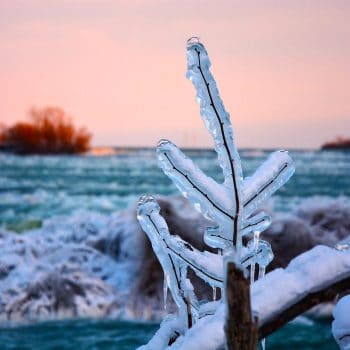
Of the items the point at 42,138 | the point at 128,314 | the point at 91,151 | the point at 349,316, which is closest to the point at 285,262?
the point at 128,314

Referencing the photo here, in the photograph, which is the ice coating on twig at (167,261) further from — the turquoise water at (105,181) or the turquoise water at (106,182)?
the turquoise water at (105,181)

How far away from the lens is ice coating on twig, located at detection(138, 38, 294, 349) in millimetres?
544

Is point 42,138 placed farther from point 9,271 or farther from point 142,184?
point 9,271

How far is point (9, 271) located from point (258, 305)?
503 centimetres

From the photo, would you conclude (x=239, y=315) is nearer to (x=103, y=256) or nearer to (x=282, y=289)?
(x=282, y=289)

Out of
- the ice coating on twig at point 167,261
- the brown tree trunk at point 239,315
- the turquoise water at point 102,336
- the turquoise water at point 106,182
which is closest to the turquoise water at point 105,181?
the turquoise water at point 106,182

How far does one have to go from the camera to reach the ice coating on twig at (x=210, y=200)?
54cm

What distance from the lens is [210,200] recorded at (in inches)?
22.4

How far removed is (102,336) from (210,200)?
442 cm

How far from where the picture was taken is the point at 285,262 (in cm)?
540

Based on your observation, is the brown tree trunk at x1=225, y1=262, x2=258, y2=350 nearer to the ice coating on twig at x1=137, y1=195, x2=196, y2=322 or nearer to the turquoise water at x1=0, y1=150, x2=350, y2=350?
the ice coating on twig at x1=137, y1=195, x2=196, y2=322

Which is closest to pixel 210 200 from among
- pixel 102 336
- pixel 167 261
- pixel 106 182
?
pixel 167 261

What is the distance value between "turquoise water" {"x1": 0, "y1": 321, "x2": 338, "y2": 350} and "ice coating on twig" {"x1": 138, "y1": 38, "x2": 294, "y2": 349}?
4170mm

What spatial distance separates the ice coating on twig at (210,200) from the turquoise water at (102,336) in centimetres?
417
